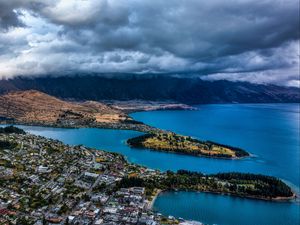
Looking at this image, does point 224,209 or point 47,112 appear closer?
point 224,209

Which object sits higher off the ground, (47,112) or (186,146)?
(47,112)

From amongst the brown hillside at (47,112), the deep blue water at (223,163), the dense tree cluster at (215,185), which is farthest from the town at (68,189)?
the brown hillside at (47,112)

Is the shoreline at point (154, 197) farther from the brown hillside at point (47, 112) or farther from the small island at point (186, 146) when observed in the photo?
the brown hillside at point (47, 112)

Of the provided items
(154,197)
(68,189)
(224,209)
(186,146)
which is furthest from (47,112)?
(224,209)

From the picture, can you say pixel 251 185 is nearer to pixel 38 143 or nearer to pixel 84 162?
pixel 84 162

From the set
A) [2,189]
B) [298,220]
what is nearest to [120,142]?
[2,189]

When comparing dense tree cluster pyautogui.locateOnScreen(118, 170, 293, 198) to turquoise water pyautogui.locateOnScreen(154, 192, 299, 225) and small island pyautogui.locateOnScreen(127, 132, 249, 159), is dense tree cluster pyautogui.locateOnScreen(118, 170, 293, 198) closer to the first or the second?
turquoise water pyautogui.locateOnScreen(154, 192, 299, 225)

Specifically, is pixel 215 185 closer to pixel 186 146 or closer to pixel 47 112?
pixel 186 146

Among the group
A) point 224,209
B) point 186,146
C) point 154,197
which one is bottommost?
point 224,209
